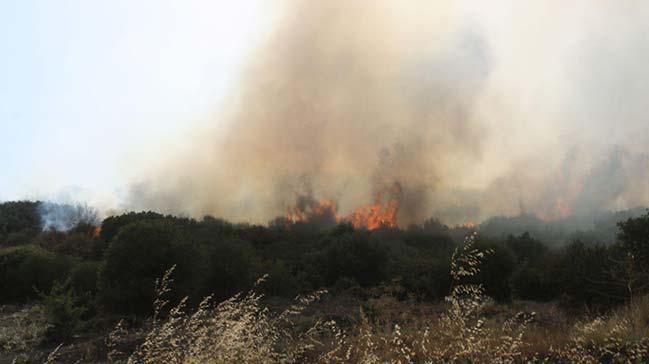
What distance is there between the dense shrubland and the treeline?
9cm

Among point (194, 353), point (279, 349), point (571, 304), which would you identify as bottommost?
point (571, 304)

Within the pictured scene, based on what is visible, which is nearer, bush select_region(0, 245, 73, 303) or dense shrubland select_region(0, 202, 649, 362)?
dense shrubland select_region(0, 202, 649, 362)

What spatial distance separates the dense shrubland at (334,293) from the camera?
230 inches

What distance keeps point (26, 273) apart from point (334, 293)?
20.9 metres

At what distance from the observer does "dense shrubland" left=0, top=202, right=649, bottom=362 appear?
5848 millimetres

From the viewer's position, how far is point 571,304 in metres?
18.7

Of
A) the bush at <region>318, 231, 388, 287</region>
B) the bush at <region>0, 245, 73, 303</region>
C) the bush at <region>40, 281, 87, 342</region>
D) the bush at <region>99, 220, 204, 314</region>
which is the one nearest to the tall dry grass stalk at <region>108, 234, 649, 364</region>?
the bush at <region>40, 281, 87, 342</region>

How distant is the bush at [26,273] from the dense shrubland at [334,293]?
0.08 metres

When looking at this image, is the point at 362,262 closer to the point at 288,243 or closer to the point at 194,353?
the point at 288,243

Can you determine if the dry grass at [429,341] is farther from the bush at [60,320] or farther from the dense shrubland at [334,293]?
the bush at [60,320]

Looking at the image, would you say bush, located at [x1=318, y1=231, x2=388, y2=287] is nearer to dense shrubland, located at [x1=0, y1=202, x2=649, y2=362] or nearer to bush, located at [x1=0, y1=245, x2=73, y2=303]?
dense shrubland, located at [x1=0, y1=202, x2=649, y2=362]

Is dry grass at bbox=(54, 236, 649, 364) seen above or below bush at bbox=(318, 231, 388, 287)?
below

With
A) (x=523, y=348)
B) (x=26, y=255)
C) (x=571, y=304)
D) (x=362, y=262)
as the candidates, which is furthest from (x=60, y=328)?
(x=362, y=262)

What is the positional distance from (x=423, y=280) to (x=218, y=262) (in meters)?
14.1
